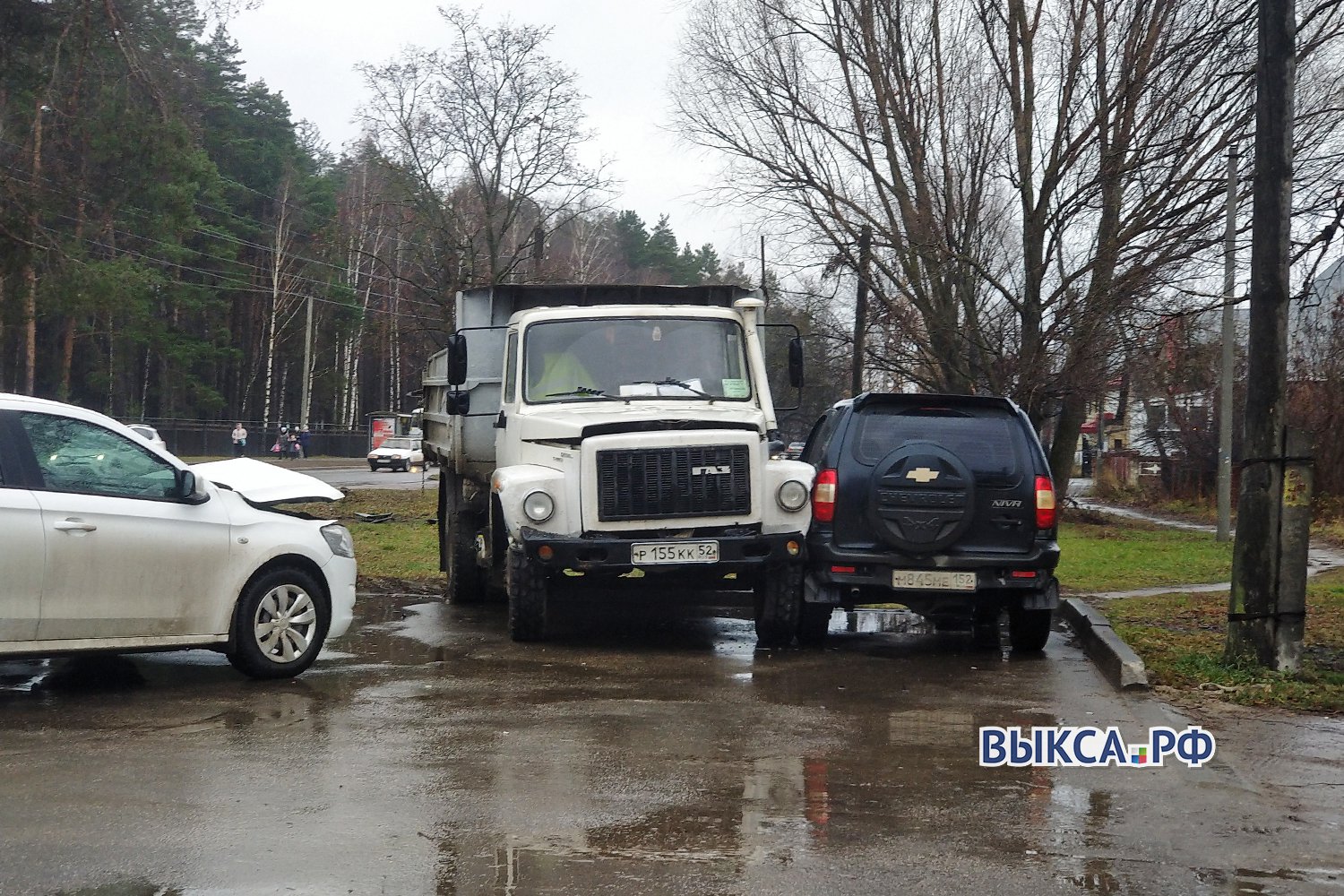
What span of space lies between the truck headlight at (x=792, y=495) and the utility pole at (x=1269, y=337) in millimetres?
2984

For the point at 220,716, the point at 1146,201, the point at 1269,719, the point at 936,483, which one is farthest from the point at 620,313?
the point at 1146,201

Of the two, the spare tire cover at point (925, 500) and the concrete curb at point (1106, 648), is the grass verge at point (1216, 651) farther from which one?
the spare tire cover at point (925, 500)

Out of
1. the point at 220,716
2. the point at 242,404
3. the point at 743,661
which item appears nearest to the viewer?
the point at 220,716

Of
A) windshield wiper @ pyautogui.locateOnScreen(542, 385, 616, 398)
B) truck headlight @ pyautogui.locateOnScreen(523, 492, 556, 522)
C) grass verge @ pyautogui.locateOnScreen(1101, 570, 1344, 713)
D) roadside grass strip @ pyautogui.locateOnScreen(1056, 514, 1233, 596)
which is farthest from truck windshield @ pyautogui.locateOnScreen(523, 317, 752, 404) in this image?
roadside grass strip @ pyautogui.locateOnScreen(1056, 514, 1233, 596)

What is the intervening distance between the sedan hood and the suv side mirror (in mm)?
573

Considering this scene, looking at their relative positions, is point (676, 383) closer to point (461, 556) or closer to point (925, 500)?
point (925, 500)

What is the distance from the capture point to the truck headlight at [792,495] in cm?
1070

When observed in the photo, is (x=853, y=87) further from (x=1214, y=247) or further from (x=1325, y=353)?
(x=1325, y=353)

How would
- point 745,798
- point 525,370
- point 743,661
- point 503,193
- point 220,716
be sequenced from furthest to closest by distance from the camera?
point 503,193 < point 525,370 < point 743,661 < point 220,716 < point 745,798

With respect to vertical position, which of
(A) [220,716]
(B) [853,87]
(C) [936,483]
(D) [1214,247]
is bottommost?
(A) [220,716]

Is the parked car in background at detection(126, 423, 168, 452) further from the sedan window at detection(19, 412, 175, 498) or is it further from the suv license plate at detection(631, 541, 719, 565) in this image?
the suv license plate at detection(631, 541, 719, 565)

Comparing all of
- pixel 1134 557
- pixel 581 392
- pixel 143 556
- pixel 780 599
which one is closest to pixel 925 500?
pixel 780 599

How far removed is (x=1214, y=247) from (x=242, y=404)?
6667 cm

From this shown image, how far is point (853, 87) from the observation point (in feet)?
95.8
